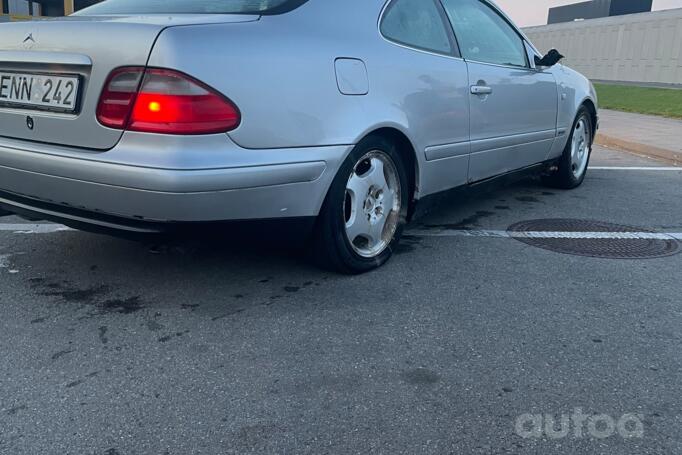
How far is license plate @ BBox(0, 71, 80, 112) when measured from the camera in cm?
273

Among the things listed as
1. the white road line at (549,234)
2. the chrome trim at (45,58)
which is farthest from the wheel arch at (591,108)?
the chrome trim at (45,58)

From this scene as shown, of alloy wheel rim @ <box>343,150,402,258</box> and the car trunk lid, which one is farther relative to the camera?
alloy wheel rim @ <box>343,150,402,258</box>

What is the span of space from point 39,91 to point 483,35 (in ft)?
9.53

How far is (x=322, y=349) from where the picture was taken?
265 centimetres

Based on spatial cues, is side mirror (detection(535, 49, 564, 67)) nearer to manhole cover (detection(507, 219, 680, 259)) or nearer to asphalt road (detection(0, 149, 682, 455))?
manhole cover (detection(507, 219, 680, 259))

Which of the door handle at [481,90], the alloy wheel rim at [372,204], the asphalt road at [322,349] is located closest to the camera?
the asphalt road at [322,349]

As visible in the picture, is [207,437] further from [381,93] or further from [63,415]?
[381,93]

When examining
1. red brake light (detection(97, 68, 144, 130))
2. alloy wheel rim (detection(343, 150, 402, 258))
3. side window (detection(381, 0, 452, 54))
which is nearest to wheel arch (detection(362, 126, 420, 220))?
alloy wheel rim (detection(343, 150, 402, 258))

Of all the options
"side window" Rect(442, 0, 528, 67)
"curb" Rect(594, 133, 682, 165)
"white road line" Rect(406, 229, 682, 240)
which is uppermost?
"side window" Rect(442, 0, 528, 67)

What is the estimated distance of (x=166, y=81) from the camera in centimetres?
254

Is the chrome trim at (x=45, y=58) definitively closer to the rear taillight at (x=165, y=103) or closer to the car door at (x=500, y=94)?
the rear taillight at (x=165, y=103)

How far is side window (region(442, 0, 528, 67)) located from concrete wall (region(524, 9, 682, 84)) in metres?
32.7

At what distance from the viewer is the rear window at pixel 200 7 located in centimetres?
296

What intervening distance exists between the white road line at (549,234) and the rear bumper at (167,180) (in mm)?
1576
